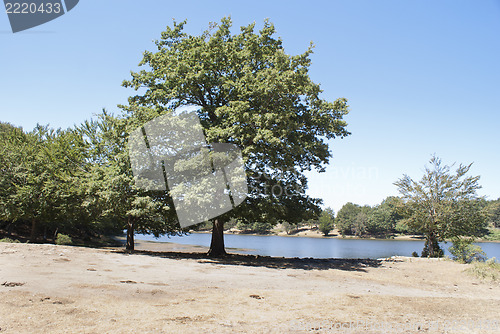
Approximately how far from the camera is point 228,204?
17562 mm

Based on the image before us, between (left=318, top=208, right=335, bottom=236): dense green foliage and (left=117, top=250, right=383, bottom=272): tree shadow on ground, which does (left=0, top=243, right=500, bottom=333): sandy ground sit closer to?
(left=117, top=250, right=383, bottom=272): tree shadow on ground

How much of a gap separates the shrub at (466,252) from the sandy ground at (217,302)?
7901mm

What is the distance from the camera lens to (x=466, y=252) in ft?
69.5

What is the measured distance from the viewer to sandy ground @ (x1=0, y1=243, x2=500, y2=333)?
19.9 feet

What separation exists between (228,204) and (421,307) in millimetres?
10655

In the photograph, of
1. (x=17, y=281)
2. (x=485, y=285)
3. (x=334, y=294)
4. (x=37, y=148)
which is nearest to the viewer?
(x=17, y=281)

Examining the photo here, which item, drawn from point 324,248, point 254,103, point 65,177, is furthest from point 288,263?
point 324,248

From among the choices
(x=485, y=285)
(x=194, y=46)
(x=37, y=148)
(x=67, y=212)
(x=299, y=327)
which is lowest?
(x=485, y=285)

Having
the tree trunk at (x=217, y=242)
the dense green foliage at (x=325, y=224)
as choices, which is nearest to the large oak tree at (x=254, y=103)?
the tree trunk at (x=217, y=242)

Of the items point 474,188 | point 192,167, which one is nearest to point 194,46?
point 192,167

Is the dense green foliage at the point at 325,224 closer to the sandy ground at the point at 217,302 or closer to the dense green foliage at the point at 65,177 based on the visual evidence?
the dense green foliage at the point at 65,177

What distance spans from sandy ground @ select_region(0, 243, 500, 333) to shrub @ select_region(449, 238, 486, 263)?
311 inches

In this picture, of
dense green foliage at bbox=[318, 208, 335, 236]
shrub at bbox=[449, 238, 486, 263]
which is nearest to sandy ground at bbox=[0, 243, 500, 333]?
shrub at bbox=[449, 238, 486, 263]

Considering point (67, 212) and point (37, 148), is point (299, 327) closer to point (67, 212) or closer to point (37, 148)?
point (67, 212)
